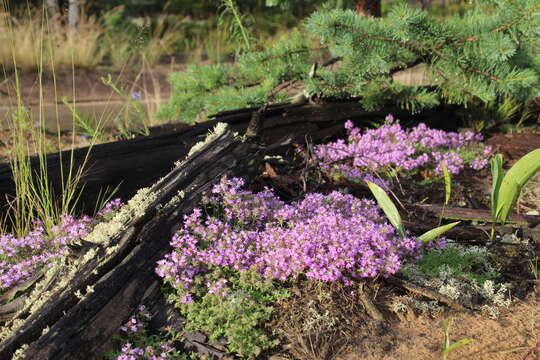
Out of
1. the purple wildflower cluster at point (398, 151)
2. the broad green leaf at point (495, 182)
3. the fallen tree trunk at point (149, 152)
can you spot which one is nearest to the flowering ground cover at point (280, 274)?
the broad green leaf at point (495, 182)

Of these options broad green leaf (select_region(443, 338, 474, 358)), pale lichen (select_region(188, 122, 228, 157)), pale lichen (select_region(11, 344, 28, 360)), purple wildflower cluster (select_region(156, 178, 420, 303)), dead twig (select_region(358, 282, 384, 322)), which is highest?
pale lichen (select_region(188, 122, 228, 157))

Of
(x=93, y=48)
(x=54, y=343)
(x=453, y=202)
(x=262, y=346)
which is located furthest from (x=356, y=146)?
(x=93, y=48)

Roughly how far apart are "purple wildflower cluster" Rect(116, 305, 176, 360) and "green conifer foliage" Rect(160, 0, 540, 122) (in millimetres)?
2945

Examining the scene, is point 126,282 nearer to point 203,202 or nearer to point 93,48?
point 203,202

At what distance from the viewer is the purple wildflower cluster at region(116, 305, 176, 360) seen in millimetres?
2459

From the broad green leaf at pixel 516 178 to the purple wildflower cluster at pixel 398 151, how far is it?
1227mm

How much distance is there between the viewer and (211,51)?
12406mm

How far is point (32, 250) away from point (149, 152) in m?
1.53

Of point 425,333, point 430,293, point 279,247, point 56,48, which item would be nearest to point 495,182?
point 430,293

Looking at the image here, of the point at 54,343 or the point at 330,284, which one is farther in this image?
the point at 330,284

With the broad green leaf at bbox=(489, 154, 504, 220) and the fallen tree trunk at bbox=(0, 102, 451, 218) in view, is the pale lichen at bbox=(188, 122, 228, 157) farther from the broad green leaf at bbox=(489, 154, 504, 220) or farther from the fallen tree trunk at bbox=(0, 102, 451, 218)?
the broad green leaf at bbox=(489, 154, 504, 220)

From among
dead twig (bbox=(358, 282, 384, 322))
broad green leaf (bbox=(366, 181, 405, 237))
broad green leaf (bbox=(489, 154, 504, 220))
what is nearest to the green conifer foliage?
broad green leaf (bbox=(489, 154, 504, 220))

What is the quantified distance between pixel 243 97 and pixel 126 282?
3.12 m

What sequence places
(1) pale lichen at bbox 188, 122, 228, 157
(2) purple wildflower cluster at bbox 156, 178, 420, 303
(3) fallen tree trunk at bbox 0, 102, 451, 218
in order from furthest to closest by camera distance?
1. (3) fallen tree trunk at bbox 0, 102, 451, 218
2. (1) pale lichen at bbox 188, 122, 228, 157
3. (2) purple wildflower cluster at bbox 156, 178, 420, 303
